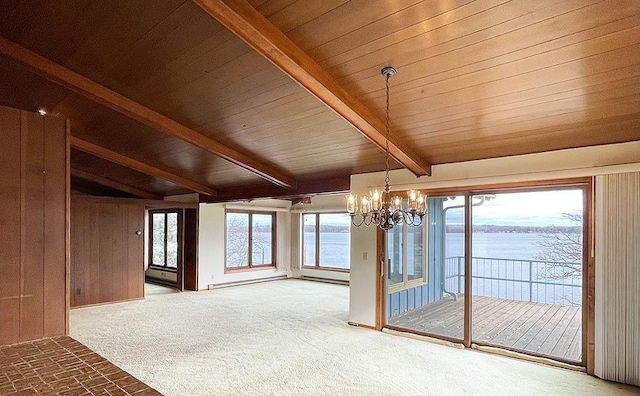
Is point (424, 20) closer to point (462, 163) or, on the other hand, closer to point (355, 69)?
point (355, 69)

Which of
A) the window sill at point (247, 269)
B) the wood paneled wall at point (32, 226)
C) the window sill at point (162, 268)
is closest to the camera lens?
the wood paneled wall at point (32, 226)

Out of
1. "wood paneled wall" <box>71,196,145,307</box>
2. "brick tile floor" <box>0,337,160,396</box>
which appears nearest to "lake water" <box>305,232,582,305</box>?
"brick tile floor" <box>0,337,160,396</box>

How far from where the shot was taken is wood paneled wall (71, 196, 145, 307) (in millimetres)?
7279

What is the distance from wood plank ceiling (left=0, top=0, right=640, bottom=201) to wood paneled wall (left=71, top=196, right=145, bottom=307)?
8.95 feet

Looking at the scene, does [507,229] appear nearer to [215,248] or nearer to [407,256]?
[407,256]

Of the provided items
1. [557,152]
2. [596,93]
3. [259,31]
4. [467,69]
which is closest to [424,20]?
[467,69]

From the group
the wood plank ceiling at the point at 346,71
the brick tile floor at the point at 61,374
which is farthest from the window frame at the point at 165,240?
the brick tile floor at the point at 61,374

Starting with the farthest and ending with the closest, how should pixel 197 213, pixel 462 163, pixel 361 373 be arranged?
pixel 197 213, pixel 462 163, pixel 361 373

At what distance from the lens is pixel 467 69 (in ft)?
9.97

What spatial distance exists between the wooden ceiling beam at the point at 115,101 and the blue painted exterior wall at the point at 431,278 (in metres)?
2.65

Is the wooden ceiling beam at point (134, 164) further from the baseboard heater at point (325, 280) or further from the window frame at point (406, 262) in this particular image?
the window frame at point (406, 262)

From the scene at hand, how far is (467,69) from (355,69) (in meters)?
0.87

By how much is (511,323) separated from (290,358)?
3.08 metres

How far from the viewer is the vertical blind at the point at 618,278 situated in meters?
3.70
